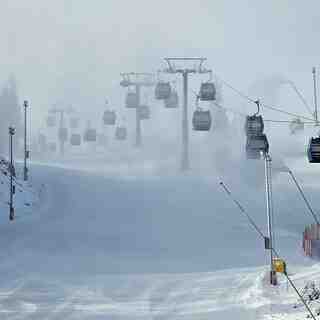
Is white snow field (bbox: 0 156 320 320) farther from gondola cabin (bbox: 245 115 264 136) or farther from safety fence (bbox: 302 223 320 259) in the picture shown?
gondola cabin (bbox: 245 115 264 136)

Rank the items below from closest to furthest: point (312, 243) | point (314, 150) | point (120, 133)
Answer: point (314, 150) → point (312, 243) → point (120, 133)

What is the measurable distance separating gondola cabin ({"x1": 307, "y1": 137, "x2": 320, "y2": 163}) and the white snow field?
4.18 metres

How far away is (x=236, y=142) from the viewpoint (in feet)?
310

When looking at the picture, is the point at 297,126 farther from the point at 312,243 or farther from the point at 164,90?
the point at 312,243

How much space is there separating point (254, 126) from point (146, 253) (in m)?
7.96

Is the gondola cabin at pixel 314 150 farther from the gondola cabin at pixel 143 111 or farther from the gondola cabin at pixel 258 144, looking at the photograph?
the gondola cabin at pixel 143 111

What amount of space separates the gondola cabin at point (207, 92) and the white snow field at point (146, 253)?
25.4ft

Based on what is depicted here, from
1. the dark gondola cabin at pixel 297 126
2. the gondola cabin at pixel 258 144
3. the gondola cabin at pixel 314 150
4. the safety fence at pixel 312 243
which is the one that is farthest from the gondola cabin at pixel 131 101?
the gondola cabin at pixel 314 150

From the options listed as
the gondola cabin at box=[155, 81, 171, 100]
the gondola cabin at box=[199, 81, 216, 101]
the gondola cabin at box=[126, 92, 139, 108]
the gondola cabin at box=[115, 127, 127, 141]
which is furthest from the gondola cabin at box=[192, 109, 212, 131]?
the gondola cabin at box=[115, 127, 127, 141]

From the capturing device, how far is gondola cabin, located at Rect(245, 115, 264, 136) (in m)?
24.9

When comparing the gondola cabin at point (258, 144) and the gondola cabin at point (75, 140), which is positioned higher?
the gondola cabin at point (75, 140)

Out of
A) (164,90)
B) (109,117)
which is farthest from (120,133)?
(164,90)

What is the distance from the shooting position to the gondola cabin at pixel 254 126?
24878mm

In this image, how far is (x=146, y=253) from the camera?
28.4 metres
